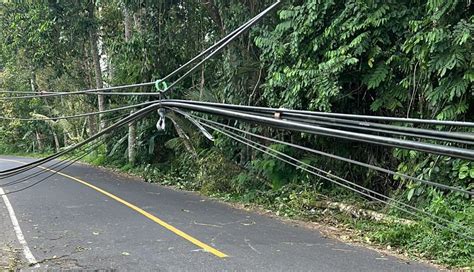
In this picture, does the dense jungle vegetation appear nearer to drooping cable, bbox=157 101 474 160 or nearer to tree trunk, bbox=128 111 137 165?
tree trunk, bbox=128 111 137 165

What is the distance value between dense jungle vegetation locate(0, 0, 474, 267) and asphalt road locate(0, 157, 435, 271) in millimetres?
1192

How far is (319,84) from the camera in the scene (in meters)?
9.09

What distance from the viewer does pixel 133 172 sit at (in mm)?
19312

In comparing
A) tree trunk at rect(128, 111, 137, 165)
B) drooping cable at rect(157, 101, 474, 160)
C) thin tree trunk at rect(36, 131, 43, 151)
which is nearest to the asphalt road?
drooping cable at rect(157, 101, 474, 160)

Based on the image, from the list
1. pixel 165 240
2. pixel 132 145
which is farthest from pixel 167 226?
pixel 132 145

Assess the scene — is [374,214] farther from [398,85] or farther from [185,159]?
[185,159]

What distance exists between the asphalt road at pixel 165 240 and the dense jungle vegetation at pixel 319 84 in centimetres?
119

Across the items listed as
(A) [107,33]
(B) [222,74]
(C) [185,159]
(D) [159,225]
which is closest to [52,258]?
(D) [159,225]

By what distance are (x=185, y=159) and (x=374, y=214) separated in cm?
916

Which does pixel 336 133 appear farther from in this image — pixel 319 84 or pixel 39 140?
pixel 39 140

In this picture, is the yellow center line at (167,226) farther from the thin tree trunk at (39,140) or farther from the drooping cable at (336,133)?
the thin tree trunk at (39,140)

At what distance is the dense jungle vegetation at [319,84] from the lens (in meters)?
7.39

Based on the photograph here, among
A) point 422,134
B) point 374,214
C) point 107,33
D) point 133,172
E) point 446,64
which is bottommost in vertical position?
point 133,172

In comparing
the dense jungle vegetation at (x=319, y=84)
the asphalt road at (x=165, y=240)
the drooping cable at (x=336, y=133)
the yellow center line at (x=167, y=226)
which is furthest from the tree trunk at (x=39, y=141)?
the drooping cable at (x=336, y=133)
